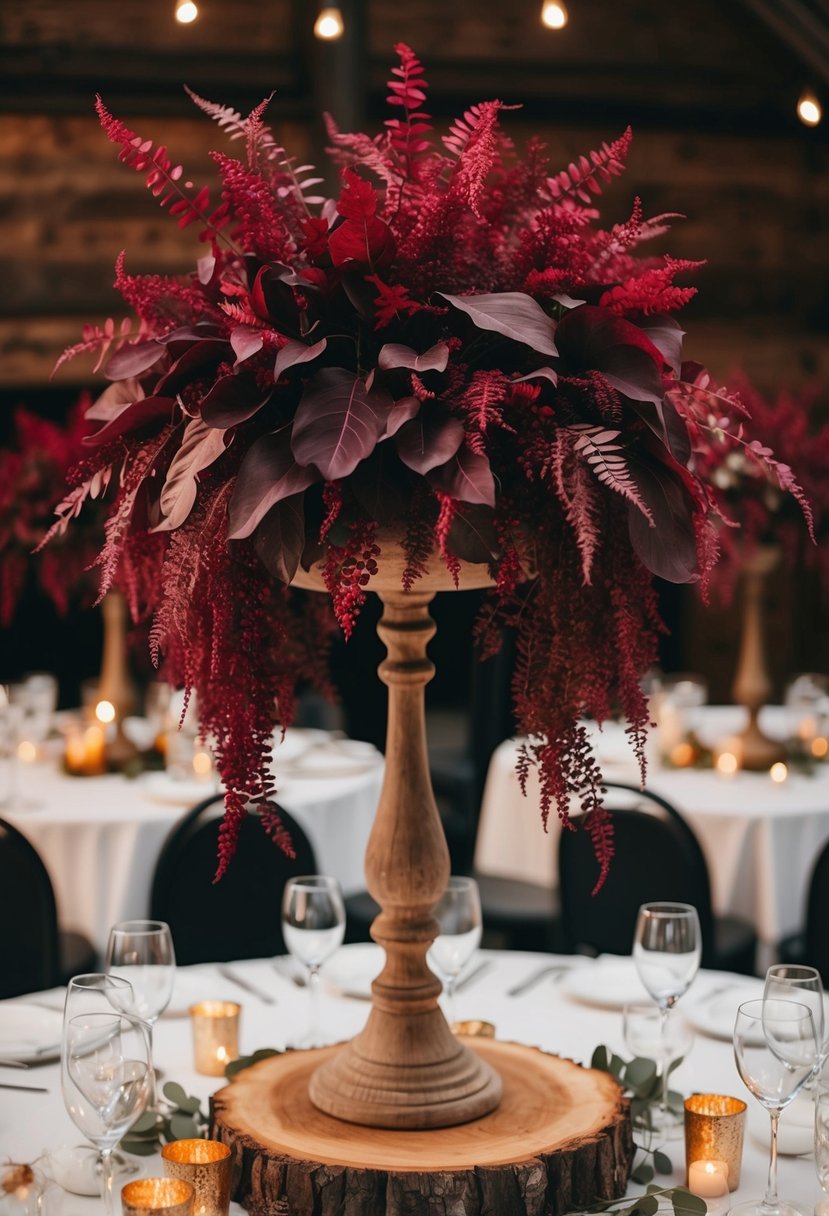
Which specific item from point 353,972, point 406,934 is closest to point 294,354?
point 406,934

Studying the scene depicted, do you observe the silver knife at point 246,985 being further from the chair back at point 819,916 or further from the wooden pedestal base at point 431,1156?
the chair back at point 819,916

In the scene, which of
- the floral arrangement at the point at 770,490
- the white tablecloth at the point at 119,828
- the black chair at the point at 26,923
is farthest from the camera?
the floral arrangement at the point at 770,490

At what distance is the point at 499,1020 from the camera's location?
2.20 metres

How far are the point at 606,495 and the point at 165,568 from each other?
420 millimetres

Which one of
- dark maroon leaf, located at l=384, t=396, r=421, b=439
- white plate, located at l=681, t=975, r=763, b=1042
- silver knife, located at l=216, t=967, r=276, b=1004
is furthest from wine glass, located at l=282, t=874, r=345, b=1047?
dark maroon leaf, located at l=384, t=396, r=421, b=439

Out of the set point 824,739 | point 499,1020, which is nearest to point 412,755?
point 499,1020

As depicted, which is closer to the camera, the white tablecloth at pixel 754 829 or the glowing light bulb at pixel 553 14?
the glowing light bulb at pixel 553 14

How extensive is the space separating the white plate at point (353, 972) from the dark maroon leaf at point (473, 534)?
105cm

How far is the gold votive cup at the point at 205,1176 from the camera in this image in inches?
60.1

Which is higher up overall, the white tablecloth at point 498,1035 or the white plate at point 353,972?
the white plate at point 353,972

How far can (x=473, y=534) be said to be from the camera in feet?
4.75

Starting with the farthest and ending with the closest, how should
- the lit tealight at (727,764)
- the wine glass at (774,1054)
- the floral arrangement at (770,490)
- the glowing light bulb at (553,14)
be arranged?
the lit tealight at (727,764) → the floral arrangement at (770,490) → the glowing light bulb at (553,14) → the wine glass at (774,1054)

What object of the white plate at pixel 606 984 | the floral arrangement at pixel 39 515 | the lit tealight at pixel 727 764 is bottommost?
the white plate at pixel 606 984

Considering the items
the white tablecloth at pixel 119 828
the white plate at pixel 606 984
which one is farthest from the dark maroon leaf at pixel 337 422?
the white tablecloth at pixel 119 828
